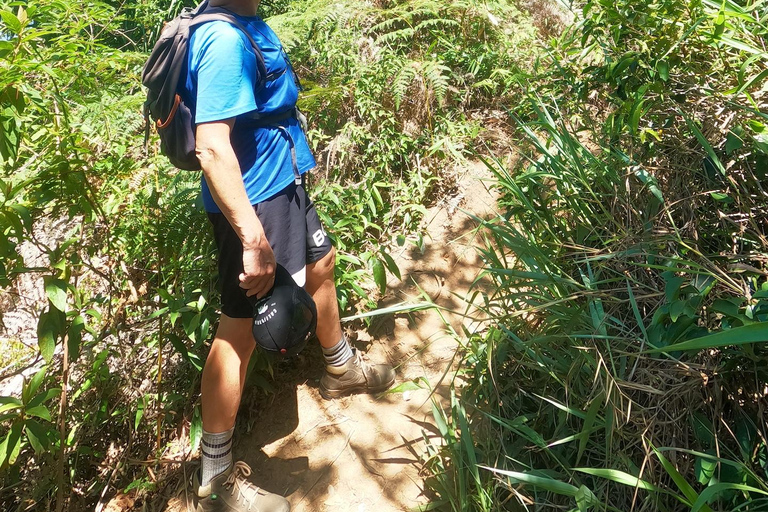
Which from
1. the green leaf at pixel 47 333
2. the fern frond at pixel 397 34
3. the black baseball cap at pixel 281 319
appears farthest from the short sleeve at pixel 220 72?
the fern frond at pixel 397 34

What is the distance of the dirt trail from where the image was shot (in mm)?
2553

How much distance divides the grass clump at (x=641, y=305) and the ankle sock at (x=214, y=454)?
861 mm

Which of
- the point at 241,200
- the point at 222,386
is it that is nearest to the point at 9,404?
the point at 222,386

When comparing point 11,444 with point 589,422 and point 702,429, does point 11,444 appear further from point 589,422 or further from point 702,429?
point 702,429

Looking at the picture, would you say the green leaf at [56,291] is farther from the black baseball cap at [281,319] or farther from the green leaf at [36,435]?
the black baseball cap at [281,319]

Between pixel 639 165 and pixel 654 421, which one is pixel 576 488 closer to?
pixel 654 421

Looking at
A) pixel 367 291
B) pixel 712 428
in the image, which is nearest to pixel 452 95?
pixel 367 291

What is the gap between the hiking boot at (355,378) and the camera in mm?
2934

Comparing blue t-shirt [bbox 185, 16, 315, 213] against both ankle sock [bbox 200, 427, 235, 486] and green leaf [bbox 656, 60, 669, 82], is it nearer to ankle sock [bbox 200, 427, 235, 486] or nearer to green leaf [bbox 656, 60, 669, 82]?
ankle sock [bbox 200, 427, 235, 486]

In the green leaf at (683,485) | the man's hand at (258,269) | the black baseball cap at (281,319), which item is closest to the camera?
the green leaf at (683,485)

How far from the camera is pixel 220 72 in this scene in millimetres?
1993

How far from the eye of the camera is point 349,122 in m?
4.08

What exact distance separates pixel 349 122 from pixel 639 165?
2245 millimetres

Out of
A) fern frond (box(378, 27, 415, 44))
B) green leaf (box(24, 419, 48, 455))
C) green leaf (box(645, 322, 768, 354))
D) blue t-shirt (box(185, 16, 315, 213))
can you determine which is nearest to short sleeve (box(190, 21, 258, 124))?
blue t-shirt (box(185, 16, 315, 213))
